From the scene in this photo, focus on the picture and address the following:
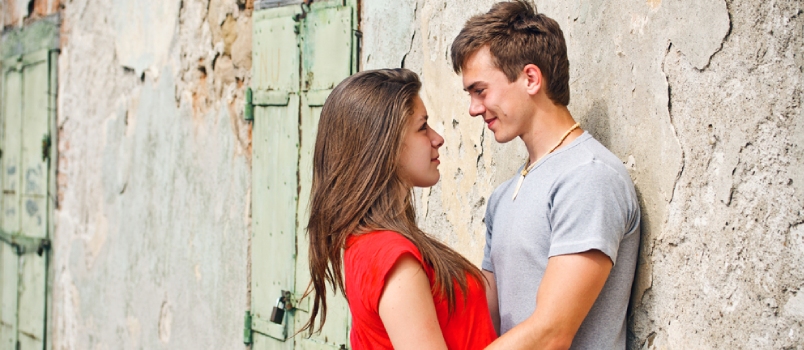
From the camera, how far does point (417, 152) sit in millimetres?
1817

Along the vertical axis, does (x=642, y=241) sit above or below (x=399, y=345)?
above

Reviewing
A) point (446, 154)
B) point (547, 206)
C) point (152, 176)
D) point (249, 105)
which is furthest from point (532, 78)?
point (152, 176)

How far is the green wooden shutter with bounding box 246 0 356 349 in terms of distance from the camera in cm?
336

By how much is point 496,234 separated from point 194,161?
2.69 metres

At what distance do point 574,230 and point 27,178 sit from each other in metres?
5.31

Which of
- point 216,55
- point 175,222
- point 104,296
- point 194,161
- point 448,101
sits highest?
point 216,55

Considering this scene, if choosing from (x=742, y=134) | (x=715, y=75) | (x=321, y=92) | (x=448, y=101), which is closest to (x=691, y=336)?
(x=742, y=134)

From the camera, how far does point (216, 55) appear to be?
161 inches

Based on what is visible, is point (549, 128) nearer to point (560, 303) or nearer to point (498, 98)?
point (498, 98)

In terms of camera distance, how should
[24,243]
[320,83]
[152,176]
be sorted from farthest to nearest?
1. [24,243]
2. [152,176]
3. [320,83]

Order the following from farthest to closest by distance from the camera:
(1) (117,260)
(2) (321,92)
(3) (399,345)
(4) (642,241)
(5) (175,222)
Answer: (1) (117,260)
(5) (175,222)
(2) (321,92)
(4) (642,241)
(3) (399,345)

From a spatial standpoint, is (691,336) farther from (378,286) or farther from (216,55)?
(216,55)

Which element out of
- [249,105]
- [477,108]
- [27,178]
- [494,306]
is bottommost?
[494,306]

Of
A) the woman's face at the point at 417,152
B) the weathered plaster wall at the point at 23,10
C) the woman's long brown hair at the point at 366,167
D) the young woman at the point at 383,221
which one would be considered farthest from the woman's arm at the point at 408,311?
the weathered plaster wall at the point at 23,10
